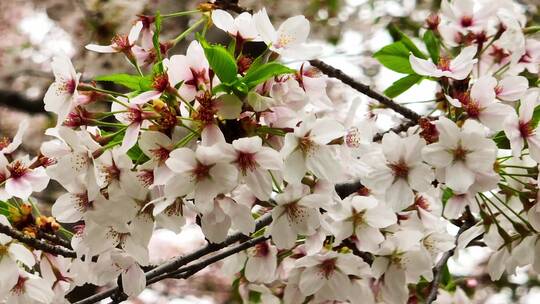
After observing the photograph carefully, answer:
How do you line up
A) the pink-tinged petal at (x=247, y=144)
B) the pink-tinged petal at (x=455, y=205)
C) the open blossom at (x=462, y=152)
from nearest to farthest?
1. the pink-tinged petal at (x=247, y=144)
2. the open blossom at (x=462, y=152)
3. the pink-tinged petal at (x=455, y=205)

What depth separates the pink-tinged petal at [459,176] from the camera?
1149 millimetres

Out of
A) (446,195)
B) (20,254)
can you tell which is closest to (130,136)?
(20,254)

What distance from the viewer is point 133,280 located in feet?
4.33

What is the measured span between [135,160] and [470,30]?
858 millimetres

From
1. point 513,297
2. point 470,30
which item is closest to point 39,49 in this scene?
point 513,297

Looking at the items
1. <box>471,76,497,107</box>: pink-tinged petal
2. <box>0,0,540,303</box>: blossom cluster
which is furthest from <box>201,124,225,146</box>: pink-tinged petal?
<box>471,76,497,107</box>: pink-tinged petal

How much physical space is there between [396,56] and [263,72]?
0.56m

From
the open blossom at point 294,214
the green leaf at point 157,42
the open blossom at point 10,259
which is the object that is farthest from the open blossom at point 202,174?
the open blossom at point 10,259

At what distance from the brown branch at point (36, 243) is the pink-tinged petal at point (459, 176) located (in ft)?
2.35

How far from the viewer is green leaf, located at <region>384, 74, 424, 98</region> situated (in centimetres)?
162

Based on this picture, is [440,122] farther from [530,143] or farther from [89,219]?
[89,219]

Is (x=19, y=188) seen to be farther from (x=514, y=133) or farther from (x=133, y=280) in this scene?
(x=514, y=133)

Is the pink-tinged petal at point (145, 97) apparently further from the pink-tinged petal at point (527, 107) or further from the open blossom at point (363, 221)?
the pink-tinged petal at point (527, 107)

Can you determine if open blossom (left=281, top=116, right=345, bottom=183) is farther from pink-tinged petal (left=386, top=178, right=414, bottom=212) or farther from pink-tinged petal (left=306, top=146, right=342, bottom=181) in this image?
pink-tinged petal (left=386, top=178, right=414, bottom=212)
